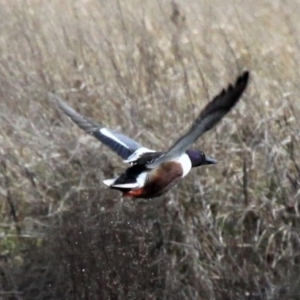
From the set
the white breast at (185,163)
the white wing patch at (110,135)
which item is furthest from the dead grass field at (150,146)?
the white breast at (185,163)

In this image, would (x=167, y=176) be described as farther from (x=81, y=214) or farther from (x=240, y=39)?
(x=240, y=39)

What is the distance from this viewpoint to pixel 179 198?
219 inches

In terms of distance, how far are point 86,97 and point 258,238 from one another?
1.33 m

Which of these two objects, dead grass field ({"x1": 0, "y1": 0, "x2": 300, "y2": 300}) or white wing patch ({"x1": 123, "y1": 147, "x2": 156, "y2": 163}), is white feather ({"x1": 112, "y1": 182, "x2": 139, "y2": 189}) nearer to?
white wing patch ({"x1": 123, "y1": 147, "x2": 156, "y2": 163})

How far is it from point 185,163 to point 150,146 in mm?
1168

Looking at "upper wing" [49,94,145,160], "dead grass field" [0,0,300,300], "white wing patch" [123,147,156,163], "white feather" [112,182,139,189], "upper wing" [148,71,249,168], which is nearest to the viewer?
→ "upper wing" [148,71,249,168]

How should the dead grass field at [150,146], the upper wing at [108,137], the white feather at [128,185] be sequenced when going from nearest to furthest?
1. the white feather at [128,185]
2. the upper wing at [108,137]
3. the dead grass field at [150,146]

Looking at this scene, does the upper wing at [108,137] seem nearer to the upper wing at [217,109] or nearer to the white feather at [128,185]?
the white feather at [128,185]

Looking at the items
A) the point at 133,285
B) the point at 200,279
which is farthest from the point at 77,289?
the point at 200,279

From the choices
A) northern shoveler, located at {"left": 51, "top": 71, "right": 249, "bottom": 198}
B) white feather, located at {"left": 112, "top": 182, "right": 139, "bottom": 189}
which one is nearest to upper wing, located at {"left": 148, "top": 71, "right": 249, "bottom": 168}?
northern shoveler, located at {"left": 51, "top": 71, "right": 249, "bottom": 198}

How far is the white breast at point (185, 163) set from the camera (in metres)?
4.50

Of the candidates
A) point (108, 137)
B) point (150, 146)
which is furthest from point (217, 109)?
point (150, 146)

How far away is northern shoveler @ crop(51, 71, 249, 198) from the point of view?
3986 millimetres

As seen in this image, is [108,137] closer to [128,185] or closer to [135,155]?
[135,155]
